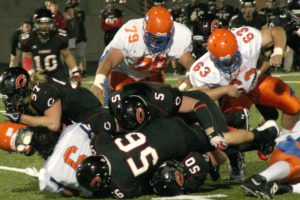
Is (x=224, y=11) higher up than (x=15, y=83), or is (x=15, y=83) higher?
(x=15, y=83)

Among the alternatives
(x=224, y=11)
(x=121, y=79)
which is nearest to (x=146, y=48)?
(x=121, y=79)

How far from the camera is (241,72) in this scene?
730cm

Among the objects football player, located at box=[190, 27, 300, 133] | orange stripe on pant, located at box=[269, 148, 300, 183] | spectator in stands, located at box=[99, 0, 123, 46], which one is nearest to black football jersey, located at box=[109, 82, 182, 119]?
football player, located at box=[190, 27, 300, 133]

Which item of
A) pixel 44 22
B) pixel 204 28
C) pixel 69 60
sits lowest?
pixel 69 60

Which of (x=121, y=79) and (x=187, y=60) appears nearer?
(x=187, y=60)

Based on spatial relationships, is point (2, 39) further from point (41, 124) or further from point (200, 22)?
point (41, 124)

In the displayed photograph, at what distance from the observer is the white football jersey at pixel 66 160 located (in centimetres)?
617

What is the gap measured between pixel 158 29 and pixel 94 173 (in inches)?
81.6

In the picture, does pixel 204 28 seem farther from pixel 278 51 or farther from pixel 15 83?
pixel 15 83

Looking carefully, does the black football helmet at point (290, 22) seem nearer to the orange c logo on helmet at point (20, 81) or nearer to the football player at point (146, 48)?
the football player at point (146, 48)

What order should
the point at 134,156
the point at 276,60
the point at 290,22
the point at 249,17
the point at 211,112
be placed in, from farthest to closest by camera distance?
the point at 249,17, the point at 290,22, the point at 276,60, the point at 211,112, the point at 134,156

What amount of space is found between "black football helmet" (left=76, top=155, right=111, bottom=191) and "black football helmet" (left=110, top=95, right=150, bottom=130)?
361 mm

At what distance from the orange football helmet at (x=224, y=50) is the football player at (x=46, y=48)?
3.74m

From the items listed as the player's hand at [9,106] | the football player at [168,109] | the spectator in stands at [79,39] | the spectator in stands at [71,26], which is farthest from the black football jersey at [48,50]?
the spectator in stands at [79,39]
